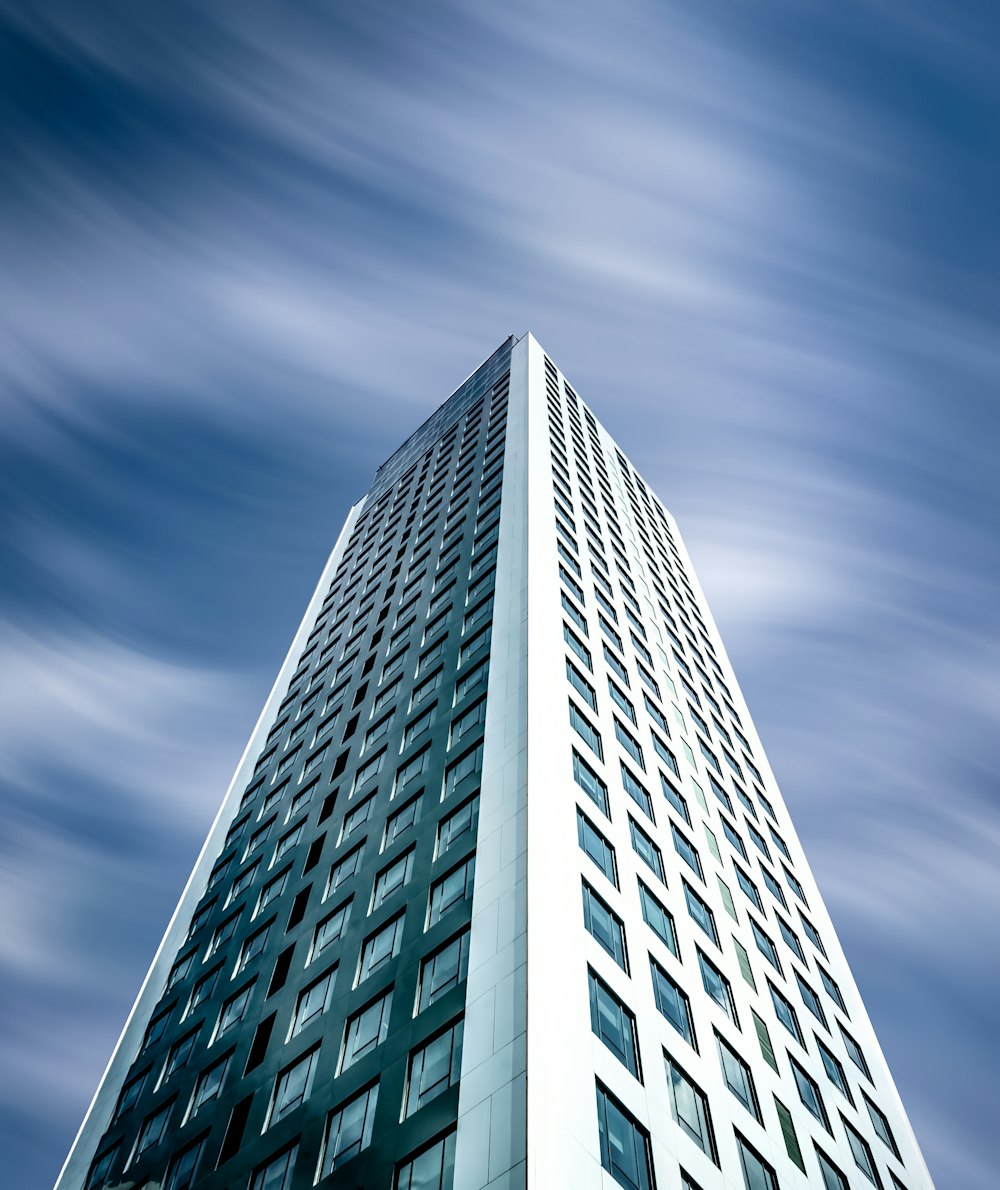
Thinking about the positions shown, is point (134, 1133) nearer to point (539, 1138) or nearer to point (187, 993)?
point (187, 993)

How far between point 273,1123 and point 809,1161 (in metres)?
18.5

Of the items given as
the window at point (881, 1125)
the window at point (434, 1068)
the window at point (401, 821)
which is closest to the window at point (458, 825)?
the window at point (401, 821)

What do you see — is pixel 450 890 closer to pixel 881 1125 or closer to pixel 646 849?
pixel 646 849

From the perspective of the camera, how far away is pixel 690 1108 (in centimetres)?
2756

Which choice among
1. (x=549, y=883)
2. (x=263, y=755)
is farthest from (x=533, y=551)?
(x=263, y=755)

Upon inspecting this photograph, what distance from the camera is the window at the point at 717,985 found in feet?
113

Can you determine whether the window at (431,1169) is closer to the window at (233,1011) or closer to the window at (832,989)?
the window at (233,1011)

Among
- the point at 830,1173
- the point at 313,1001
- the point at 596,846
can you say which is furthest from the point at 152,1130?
the point at 830,1173

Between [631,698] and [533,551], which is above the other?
[533,551]

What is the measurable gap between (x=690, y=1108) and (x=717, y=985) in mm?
8018

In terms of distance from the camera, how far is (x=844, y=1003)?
4816cm

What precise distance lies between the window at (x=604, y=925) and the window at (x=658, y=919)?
279cm

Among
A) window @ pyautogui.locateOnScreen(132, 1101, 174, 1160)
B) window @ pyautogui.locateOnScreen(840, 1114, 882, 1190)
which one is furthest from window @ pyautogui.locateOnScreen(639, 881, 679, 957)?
window @ pyautogui.locateOnScreen(132, 1101, 174, 1160)

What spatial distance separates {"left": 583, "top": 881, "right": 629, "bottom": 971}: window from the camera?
96.6ft
